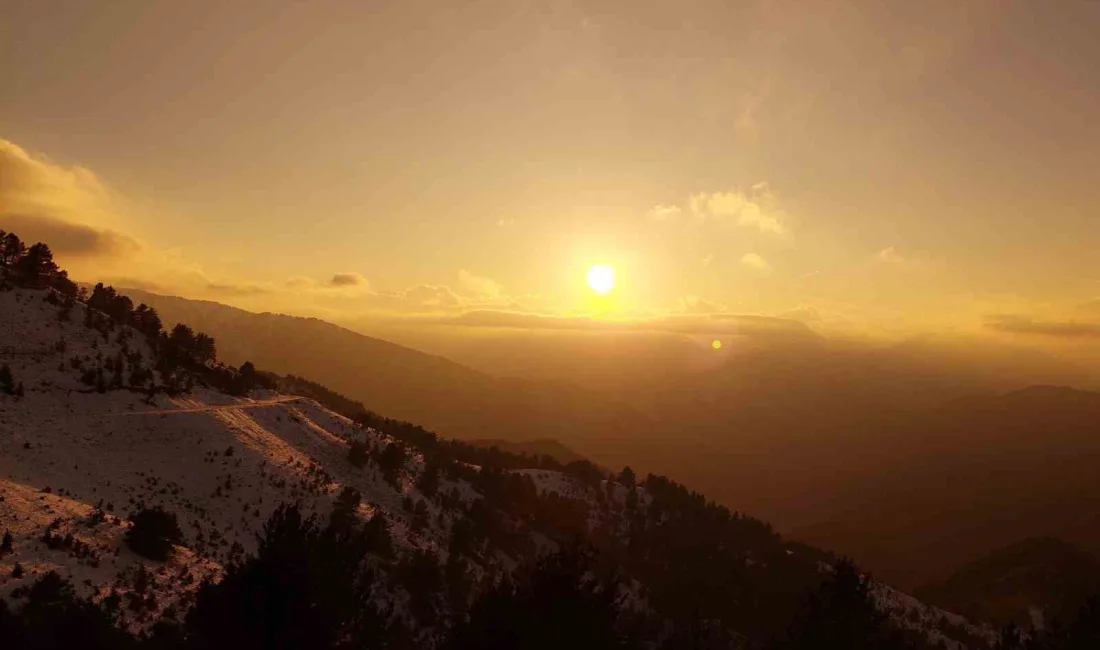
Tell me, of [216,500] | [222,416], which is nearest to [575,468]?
[222,416]

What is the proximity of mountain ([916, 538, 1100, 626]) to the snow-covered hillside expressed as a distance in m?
48.5

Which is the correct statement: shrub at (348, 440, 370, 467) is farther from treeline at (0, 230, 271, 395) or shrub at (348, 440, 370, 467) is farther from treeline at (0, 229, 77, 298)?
treeline at (0, 229, 77, 298)

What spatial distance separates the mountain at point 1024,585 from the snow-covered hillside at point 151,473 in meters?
48.5

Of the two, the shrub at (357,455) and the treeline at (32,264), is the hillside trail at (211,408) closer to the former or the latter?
the shrub at (357,455)

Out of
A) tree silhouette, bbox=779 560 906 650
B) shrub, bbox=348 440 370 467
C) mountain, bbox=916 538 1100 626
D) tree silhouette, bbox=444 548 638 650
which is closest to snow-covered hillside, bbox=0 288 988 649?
shrub, bbox=348 440 370 467

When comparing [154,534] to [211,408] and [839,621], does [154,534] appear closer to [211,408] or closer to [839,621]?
[211,408]

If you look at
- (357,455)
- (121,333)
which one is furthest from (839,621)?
(121,333)

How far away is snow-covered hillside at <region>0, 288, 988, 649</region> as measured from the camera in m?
27.4

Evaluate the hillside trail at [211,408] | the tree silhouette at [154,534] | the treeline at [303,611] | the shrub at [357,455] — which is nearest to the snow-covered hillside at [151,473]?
the hillside trail at [211,408]

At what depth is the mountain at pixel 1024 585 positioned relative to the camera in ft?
370

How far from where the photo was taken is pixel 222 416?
187 feet

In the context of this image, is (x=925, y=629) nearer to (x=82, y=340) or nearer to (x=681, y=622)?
(x=681, y=622)

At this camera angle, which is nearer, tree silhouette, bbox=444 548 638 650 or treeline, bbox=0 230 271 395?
tree silhouette, bbox=444 548 638 650

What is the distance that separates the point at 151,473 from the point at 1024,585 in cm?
16693
